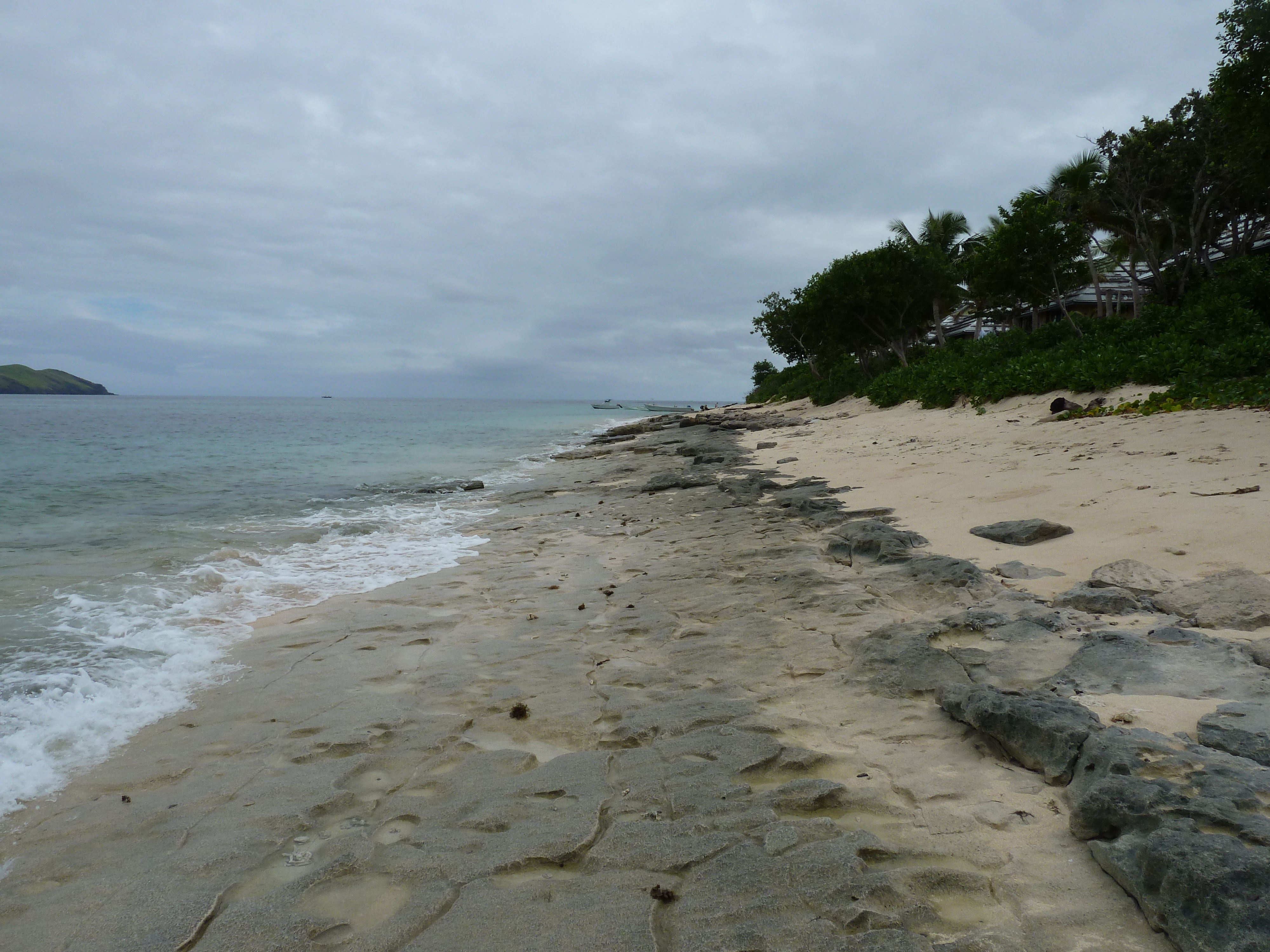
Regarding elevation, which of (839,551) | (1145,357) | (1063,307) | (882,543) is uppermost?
(1063,307)

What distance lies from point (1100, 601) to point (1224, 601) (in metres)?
0.55

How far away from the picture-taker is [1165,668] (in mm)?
3088

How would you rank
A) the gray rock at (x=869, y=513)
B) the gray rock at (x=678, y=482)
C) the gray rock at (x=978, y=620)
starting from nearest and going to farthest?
the gray rock at (x=978, y=620)
the gray rock at (x=869, y=513)
the gray rock at (x=678, y=482)

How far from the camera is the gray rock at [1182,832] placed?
1712mm

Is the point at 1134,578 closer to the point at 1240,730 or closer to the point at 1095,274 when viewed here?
the point at 1240,730

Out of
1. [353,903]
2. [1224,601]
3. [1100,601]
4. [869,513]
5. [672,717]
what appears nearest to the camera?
[353,903]

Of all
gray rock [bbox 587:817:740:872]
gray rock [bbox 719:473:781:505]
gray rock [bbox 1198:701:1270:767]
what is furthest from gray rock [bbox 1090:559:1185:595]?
gray rock [bbox 719:473:781:505]

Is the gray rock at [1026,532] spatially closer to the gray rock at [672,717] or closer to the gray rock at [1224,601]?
the gray rock at [1224,601]

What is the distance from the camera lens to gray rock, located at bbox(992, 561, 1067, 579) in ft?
15.8

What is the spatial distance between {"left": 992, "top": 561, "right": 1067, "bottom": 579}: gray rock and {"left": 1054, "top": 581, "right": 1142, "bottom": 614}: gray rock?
0.56 meters

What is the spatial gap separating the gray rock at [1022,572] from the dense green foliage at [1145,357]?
21.9 ft

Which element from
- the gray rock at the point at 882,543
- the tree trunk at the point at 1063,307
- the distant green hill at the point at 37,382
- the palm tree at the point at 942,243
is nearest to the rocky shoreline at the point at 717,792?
the gray rock at the point at 882,543

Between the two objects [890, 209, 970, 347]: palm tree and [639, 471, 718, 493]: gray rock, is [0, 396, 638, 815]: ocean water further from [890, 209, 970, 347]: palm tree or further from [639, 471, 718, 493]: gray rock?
[890, 209, 970, 347]: palm tree

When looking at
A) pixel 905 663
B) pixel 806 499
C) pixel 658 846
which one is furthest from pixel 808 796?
pixel 806 499
